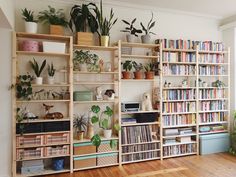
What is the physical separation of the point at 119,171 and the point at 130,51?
2007mm

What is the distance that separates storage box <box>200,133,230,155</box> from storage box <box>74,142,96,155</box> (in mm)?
2113

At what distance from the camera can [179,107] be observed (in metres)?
3.83

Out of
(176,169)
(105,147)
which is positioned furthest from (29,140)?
(176,169)

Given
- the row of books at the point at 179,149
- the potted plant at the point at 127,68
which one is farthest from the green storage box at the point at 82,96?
the row of books at the point at 179,149

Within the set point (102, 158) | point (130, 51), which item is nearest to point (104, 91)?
point (130, 51)

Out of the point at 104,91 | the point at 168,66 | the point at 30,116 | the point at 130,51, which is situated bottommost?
the point at 30,116

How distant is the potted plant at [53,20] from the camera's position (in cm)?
313

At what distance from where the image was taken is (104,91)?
3.59 m

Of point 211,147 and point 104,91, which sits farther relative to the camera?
point 211,147

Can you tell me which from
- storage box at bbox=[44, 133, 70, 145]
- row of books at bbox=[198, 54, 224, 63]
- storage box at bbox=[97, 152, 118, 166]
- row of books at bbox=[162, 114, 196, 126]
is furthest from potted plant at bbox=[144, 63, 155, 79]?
storage box at bbox=[44, 133, 70, 145]

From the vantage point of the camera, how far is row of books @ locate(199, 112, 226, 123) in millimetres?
4014

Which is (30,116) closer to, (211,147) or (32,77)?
(32,77)

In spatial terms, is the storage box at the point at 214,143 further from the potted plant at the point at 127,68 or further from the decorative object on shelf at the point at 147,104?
the potted plant at the point at 127,68

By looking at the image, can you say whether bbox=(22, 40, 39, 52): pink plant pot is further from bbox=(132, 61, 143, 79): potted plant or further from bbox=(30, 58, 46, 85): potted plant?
bbox=(132, 61, 143, 79): potted plant
